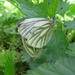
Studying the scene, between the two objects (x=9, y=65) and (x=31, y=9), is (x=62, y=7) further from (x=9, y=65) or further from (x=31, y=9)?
(x=9, y=65)

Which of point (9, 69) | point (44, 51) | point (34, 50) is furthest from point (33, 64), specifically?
point (9, 69)

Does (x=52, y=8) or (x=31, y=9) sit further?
(x=31, y=9)

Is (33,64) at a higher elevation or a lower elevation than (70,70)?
lower

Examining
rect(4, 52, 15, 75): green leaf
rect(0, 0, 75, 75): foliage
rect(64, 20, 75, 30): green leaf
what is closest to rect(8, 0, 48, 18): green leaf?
rect(0, 0, 75, 75): foliage

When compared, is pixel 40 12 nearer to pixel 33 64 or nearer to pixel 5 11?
pixel 33 64

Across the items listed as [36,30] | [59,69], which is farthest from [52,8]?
[59,69]

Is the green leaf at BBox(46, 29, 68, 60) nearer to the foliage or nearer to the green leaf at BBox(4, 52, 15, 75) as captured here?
the foliage

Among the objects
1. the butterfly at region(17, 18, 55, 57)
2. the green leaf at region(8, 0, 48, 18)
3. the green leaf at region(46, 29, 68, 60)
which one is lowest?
the green leaf at region(46, 29, 68, 60)

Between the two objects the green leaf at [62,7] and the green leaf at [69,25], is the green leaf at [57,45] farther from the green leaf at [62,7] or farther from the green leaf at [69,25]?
the green leaf at [62,7]
